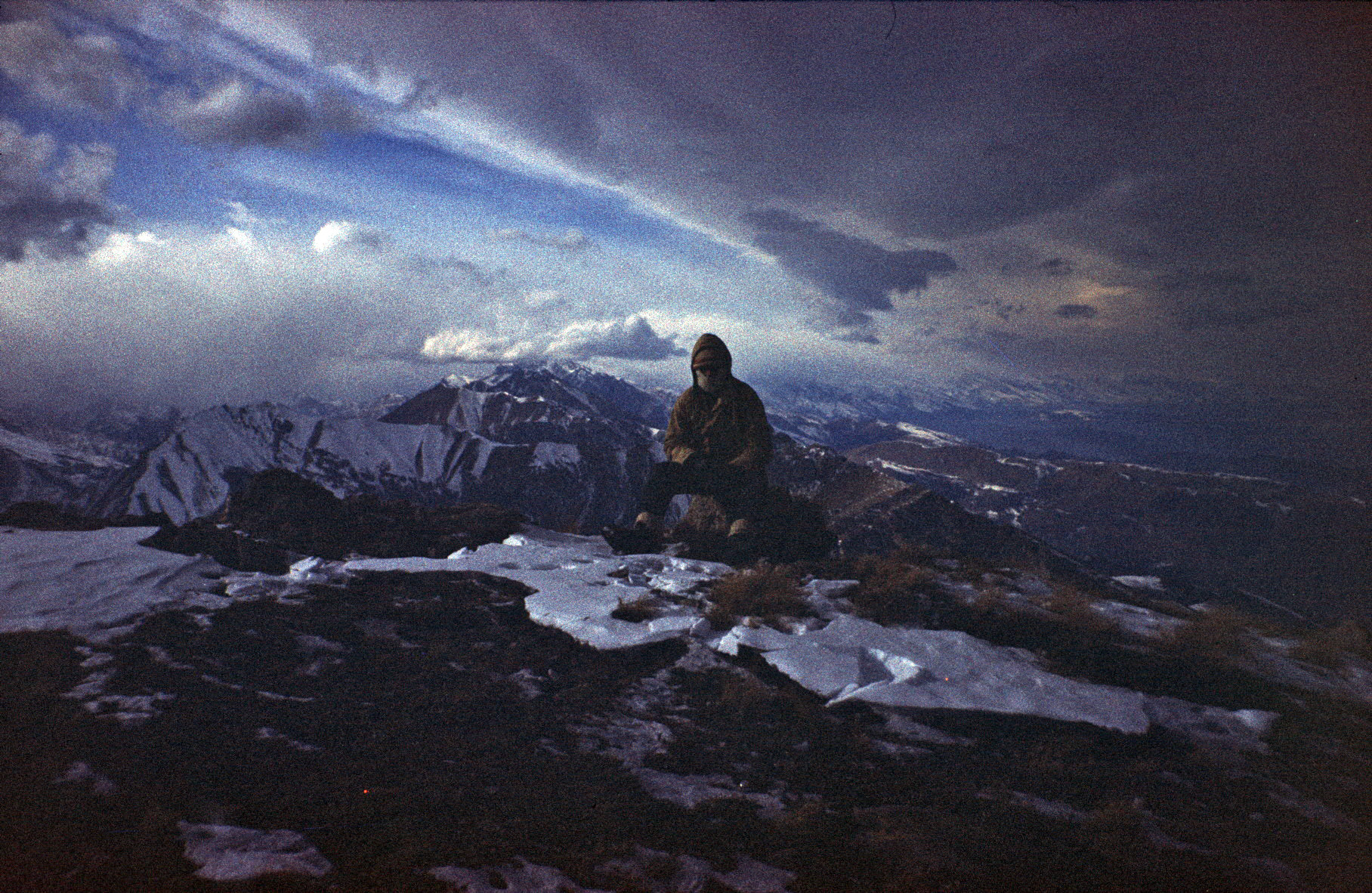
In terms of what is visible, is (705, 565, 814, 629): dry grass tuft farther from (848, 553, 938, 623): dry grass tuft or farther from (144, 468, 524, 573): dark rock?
(144, 468, 524, 573): dark rock

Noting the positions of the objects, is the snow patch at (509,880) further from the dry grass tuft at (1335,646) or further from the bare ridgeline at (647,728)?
the dry grass tuft at (1335,646)

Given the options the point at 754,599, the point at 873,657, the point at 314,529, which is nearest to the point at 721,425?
the point at 754,599

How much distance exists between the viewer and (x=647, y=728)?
600 centimetres

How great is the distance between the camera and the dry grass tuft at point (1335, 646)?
8047mm

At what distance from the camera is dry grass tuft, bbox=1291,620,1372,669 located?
8.05m

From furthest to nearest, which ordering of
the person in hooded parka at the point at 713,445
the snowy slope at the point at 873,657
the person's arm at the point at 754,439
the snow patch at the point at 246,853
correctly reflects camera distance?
the person's arm at the point at 754,439 < the person in hooded parka at the point at 713,445 < the snowy slope at the point at 873,657 < the snow patch at the point at 246,853

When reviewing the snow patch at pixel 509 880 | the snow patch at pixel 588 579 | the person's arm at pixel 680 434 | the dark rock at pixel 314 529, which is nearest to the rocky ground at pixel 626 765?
the snow patch at pixel 509 880

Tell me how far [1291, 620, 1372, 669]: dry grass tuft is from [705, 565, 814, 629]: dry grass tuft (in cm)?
715

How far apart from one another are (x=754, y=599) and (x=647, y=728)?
123 inches

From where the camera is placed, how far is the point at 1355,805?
17.1 feet

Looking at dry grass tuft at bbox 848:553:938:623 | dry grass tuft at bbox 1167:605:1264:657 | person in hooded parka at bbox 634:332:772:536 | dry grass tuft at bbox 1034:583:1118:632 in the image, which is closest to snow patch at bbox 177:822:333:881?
dry grass tuft at bbox 848:553:938:623

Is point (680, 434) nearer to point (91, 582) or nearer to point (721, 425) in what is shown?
point (721, 425)

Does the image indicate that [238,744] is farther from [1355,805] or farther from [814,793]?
[1355,805]

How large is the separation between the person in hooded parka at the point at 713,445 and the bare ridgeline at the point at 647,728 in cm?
415
